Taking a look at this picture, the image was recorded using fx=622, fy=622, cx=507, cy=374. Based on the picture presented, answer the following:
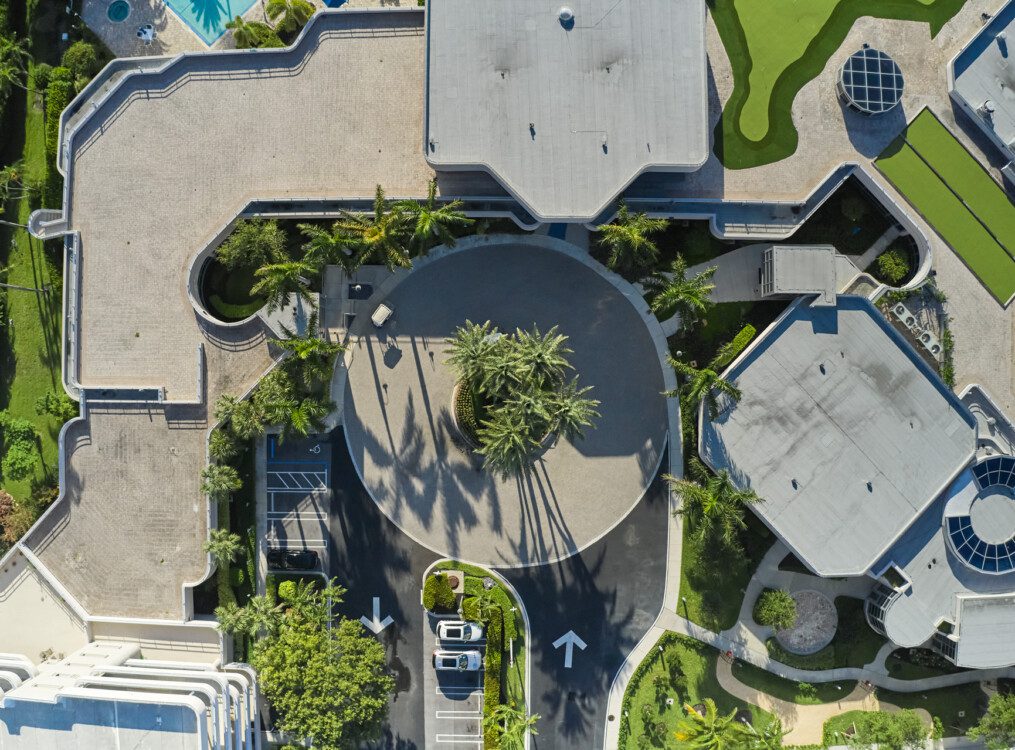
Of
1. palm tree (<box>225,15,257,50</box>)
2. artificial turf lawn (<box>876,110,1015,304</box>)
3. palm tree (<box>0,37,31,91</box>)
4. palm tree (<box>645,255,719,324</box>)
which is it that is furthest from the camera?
palm tree (<box>225,15,257,50</box>)

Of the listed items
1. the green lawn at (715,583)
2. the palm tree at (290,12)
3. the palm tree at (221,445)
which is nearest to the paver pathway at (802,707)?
the green lawn at (715,583)

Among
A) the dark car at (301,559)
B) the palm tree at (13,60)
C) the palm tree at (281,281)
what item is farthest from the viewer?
the dark car at (301,559)

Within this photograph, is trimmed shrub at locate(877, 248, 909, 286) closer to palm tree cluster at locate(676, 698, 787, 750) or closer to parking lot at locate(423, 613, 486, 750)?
palm tree cluster at locate(676, 698, 787, 750)

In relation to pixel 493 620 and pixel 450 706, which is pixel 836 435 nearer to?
pixel 493 620

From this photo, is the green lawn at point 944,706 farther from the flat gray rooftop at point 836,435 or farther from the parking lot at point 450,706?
the parking lot at point 450,706

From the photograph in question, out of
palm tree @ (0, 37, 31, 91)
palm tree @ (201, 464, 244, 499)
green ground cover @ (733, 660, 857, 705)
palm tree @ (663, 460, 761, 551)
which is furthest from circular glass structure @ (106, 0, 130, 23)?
green ground cover @ (733, 660, 857, 705)

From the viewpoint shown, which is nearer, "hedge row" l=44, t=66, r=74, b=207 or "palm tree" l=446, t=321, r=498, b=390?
"palm tree" l=446, t=321, r=498, b=390
